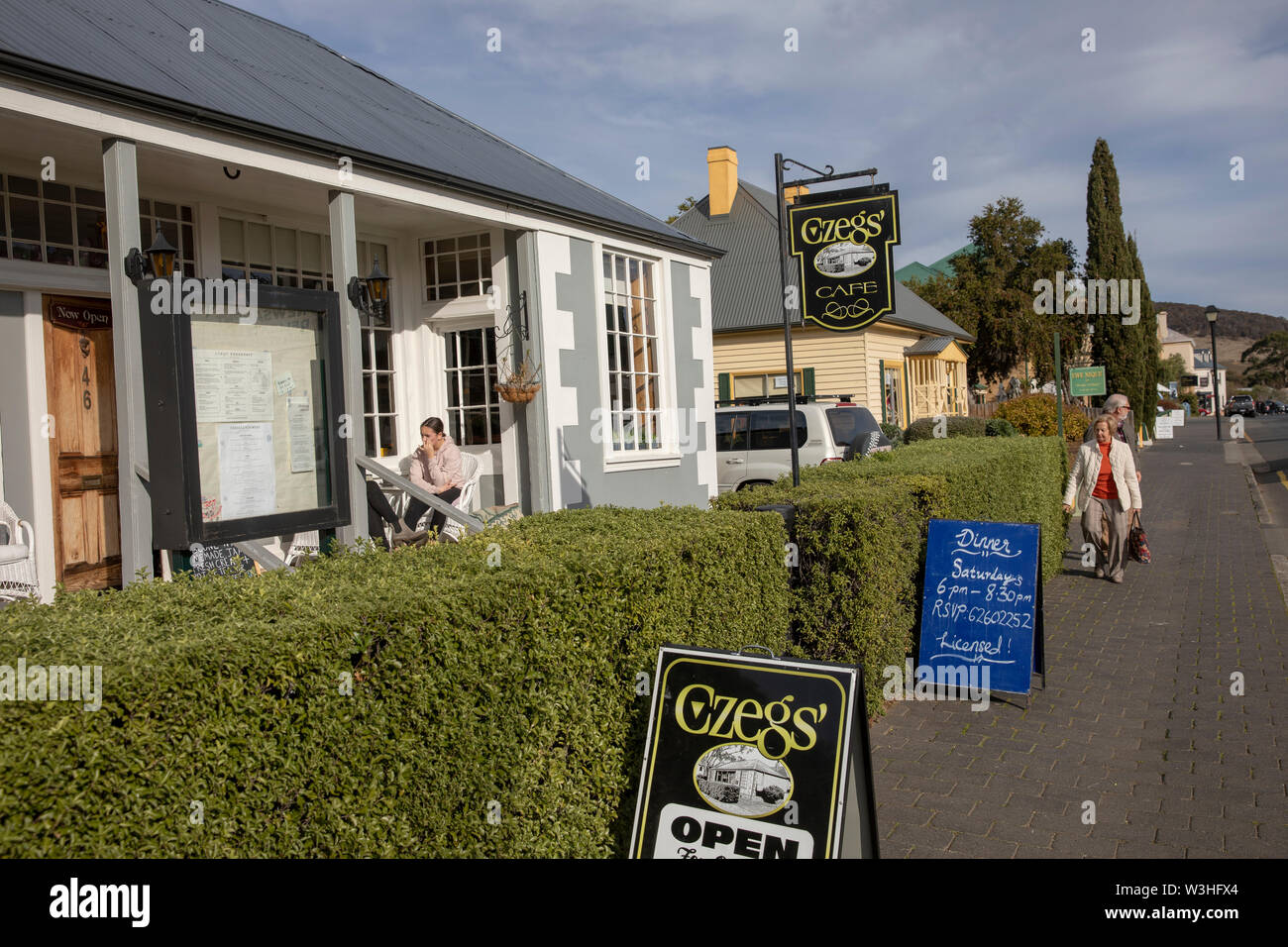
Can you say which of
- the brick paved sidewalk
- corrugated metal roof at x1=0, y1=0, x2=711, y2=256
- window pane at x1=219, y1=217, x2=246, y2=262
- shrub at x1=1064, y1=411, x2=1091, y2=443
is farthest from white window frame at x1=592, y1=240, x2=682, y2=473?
shrub at x1=1064, y1=411, x2=1091, y2=443

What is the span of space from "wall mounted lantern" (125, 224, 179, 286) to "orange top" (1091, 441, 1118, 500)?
884 cm

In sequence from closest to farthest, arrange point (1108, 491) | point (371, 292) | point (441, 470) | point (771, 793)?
point (771, 793), point (371, 292), point (441, 470), point (1108, 491)

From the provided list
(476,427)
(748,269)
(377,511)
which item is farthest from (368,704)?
(748,269)

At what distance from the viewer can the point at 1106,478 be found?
10289 millimetres

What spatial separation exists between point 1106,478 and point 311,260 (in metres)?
8.40

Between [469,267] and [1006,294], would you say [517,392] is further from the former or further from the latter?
[1006,294]

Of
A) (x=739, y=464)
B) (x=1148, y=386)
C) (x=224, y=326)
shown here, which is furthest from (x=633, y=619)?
(x=1148, y=386)

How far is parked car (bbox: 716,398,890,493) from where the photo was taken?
47.5 feet

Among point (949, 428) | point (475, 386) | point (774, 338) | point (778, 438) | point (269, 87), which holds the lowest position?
point (778, 438)

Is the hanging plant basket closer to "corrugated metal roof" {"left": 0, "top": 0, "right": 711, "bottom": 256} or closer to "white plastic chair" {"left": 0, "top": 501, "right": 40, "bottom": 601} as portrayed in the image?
"corrugated metal roof" {"left": 0, "top": 0, "right": 711, "bottom": 256}

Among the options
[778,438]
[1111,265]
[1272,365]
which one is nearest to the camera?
[778,438]

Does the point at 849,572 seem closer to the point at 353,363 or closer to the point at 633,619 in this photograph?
the point at 633,619

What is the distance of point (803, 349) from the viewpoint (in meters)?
27.3

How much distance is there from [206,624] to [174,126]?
15.9 feet
